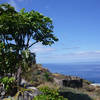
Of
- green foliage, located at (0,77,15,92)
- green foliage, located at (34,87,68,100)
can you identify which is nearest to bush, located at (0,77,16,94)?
green foliage, located at (0,77,15,92)

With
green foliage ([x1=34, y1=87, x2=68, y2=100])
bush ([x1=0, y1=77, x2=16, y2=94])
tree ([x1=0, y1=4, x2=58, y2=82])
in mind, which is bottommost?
green foliage ([x1=34, y1=87, x2=68, y2=100])

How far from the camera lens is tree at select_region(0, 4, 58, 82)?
40.7 ft

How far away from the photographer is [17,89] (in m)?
12.2

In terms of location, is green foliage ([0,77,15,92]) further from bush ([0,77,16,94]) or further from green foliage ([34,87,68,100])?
green foliage ([34,87,68,100])

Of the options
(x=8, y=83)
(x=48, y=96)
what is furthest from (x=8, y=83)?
(x=48, y=96)

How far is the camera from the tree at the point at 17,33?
488 inches

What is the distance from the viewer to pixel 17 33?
12.6m

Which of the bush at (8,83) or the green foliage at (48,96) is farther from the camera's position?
the bush at (8,83)

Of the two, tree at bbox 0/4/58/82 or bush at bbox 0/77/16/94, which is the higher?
tree at bbox 0/4/58/82

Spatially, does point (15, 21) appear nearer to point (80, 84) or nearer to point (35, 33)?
point (35, 33)

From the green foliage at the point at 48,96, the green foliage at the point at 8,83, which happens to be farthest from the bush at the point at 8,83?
the green foliage at the point at 48,96

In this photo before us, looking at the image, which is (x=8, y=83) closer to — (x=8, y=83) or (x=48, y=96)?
(x=8, y=83)

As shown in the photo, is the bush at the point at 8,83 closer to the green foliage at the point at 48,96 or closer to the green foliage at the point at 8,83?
the green foliage at the point at 8,83

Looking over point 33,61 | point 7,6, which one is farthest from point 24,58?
point 7,6
